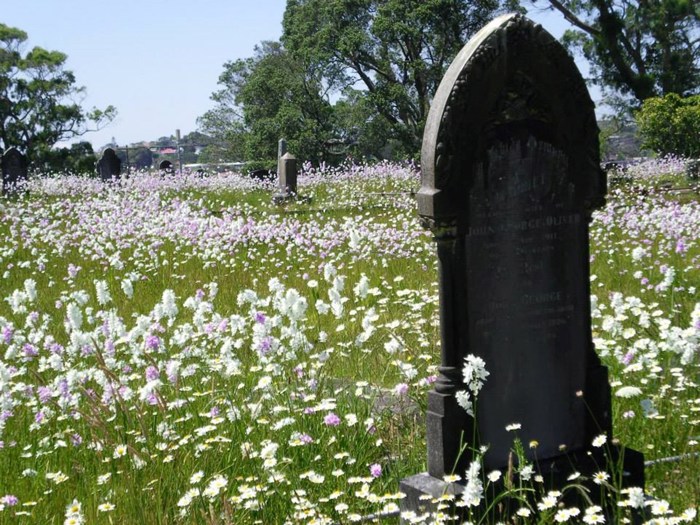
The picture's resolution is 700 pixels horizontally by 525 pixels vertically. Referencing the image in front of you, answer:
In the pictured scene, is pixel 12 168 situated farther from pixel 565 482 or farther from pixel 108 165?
pixel 565 482

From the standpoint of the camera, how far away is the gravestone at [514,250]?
370 cm

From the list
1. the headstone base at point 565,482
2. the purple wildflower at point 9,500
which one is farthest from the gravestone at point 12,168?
the headstone base at point 565,482

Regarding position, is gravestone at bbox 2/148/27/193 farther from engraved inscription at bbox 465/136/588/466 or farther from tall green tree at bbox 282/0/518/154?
engraved inscription at bbox 465/136/588/466

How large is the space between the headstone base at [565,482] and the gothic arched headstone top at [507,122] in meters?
1.15

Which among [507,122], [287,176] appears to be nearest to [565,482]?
A: [507,122]

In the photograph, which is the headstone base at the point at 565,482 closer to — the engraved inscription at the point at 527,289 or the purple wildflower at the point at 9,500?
the engraved inscription at the point at 527,289

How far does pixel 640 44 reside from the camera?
111ft

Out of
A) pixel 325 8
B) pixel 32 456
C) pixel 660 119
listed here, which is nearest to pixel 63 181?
pixel 325 8

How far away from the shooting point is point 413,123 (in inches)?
1419

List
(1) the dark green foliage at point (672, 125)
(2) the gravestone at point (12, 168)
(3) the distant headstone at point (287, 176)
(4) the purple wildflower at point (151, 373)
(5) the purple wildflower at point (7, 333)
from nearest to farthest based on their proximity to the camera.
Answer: (4) the purple wildflower at point (151, 373) → (5) the purple wildflower at point (7, 333) → (3) the distant headstone at point (287, 176) → (2) the gravestone at point (12, 168) → (1) the dark green foliage at point (672, 125)

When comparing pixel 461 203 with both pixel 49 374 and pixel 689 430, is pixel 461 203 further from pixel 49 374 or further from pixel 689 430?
pixel 49 374

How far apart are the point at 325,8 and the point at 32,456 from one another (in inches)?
1339

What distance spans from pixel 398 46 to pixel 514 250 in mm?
32988

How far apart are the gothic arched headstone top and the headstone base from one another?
3.77ft
